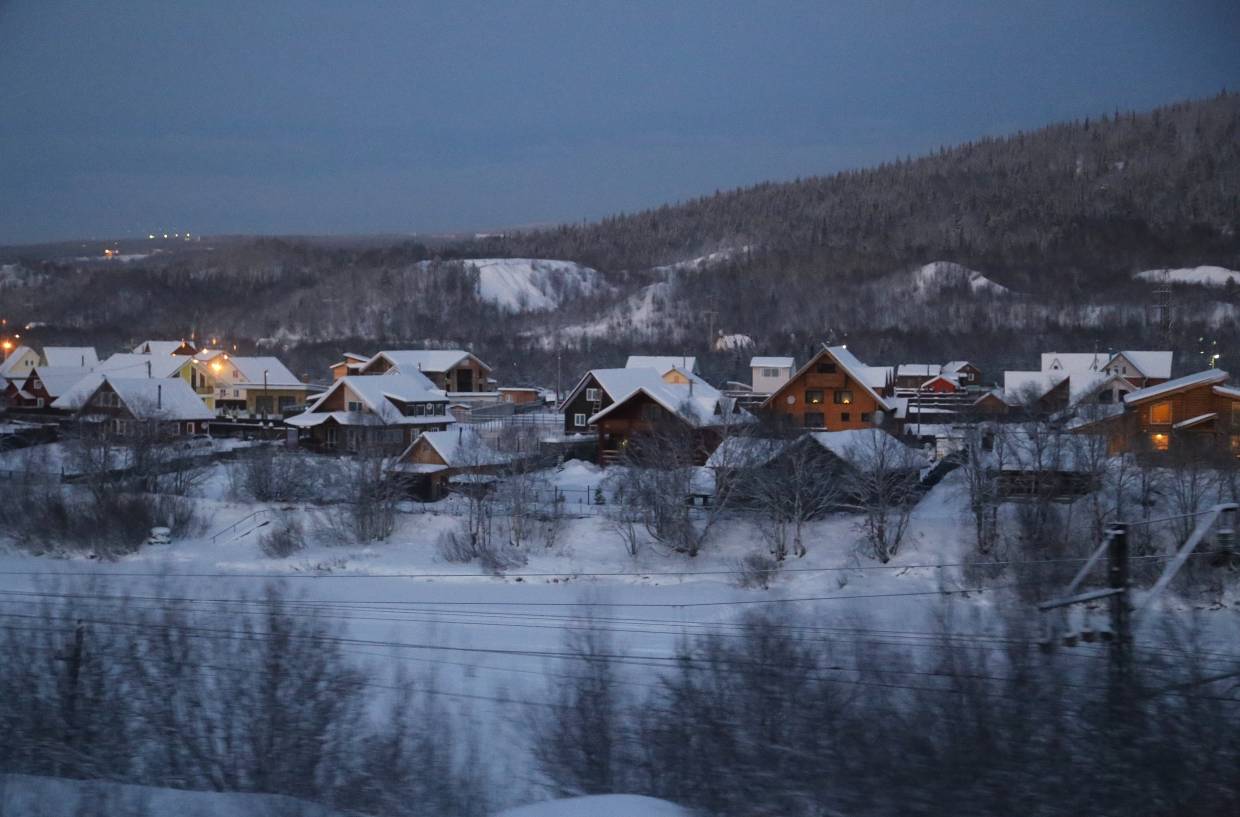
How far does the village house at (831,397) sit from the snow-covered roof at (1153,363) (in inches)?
493

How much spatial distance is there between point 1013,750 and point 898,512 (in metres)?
12.0

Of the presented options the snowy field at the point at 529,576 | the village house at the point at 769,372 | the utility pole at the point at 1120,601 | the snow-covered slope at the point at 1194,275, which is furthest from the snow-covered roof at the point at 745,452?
the snow-covered slope at the point at 1194,275

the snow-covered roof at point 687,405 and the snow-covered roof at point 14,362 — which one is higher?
the snow-covered roof at point 14,362

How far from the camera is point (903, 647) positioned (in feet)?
12.2

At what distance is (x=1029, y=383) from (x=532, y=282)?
67.6 meters

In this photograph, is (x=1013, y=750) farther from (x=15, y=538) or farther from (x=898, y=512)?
(x=15, y=538)

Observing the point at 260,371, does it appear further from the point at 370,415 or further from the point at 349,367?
the point at 370,415

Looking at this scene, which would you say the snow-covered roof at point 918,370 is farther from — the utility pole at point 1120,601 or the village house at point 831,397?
the utility pole at point 1120,601

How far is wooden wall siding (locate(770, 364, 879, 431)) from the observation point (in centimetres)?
2209

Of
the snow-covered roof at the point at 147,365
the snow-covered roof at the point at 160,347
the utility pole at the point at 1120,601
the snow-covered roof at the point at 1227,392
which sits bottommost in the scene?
the utility pole at the point at 1120,601

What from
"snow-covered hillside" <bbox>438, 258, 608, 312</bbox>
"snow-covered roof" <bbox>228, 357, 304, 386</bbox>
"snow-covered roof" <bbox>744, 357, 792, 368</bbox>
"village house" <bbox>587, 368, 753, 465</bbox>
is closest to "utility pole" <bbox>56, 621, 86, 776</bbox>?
"village house" <bbox>587, 368, 753, 465</bbox>

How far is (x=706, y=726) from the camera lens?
10.4 ft

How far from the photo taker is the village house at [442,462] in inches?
669

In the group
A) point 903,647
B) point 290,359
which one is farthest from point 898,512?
point 290,359
